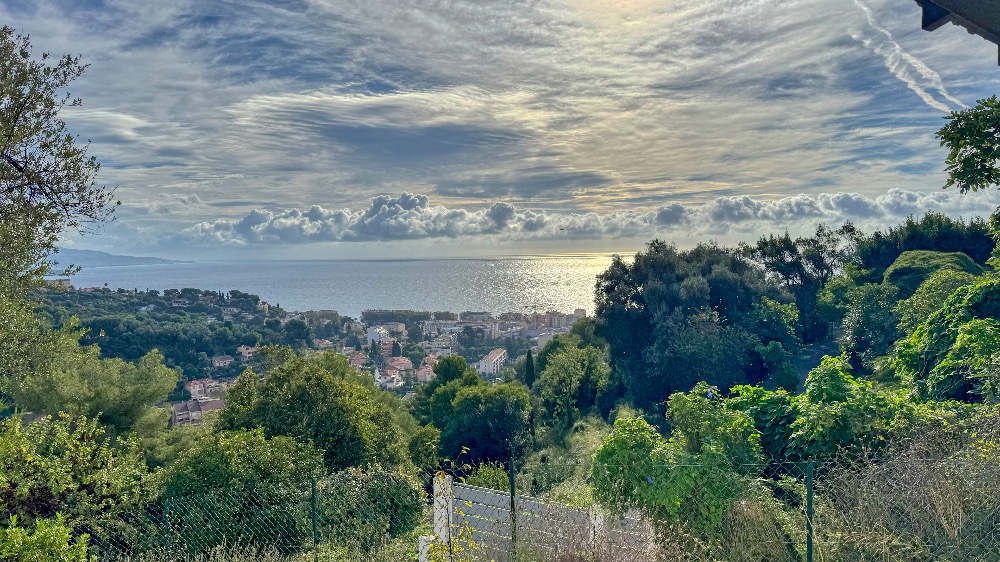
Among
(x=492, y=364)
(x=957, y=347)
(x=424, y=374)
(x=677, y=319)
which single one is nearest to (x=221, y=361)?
(x=424, y=374)

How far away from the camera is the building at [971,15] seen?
2939 mm

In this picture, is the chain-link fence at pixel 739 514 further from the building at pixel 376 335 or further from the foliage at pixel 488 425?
the building at pixel 376 335

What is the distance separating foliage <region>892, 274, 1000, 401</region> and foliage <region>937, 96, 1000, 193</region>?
2.09 m

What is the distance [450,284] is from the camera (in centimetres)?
13300

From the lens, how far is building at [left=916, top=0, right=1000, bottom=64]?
9.64 ft

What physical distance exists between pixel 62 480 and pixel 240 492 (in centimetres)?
181

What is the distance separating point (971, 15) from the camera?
3.00 m

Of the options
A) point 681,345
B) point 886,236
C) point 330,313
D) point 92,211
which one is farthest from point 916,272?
point 330,313

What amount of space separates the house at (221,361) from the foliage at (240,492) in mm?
27421

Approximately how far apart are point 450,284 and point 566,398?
11171cm

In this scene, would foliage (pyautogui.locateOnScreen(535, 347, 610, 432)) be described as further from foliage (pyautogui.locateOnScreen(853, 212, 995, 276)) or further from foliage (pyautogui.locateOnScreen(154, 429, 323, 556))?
foliage (pyautogui.locateOnScreen(154, 429, 323, 556))

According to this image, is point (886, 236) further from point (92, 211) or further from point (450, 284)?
point (450, 284)

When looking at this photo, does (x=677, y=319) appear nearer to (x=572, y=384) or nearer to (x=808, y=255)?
(x=572, y=384)

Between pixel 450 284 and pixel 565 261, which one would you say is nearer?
pixel 450 284
